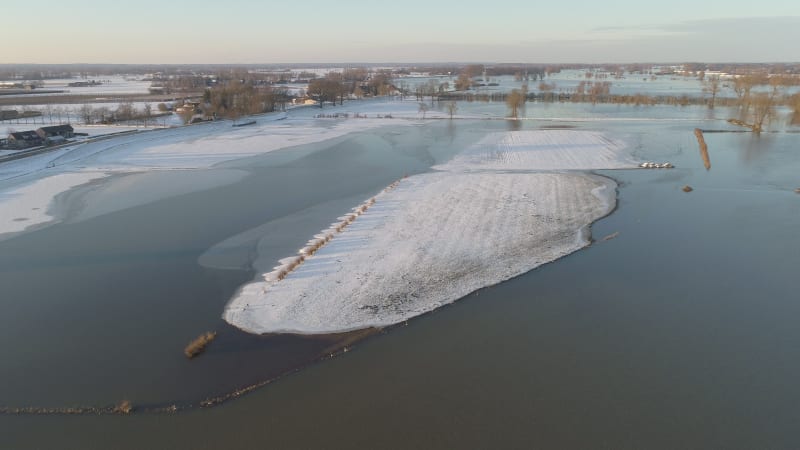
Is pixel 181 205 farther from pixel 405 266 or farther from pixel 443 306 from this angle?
pixel 443 306

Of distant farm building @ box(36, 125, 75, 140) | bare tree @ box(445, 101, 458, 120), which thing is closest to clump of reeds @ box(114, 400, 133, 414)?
distant farm building @ box(36, 125, 75, 140)

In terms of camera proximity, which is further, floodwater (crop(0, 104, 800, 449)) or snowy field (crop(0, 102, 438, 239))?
snowy field (crop(0, 102, 438, 239))

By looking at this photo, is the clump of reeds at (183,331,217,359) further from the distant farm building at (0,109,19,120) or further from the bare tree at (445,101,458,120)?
the distant farm building at (0,109,19,120)

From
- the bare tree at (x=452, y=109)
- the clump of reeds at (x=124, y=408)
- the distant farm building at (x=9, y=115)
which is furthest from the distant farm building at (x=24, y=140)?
the bare tree at (x=452, y=109)

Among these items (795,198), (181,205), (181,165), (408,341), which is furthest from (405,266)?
(181,165)

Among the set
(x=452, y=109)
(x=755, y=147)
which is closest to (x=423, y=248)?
(x=755, y=147)

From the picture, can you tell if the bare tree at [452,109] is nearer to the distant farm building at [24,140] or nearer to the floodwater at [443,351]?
the distant farm building at [24,140]
